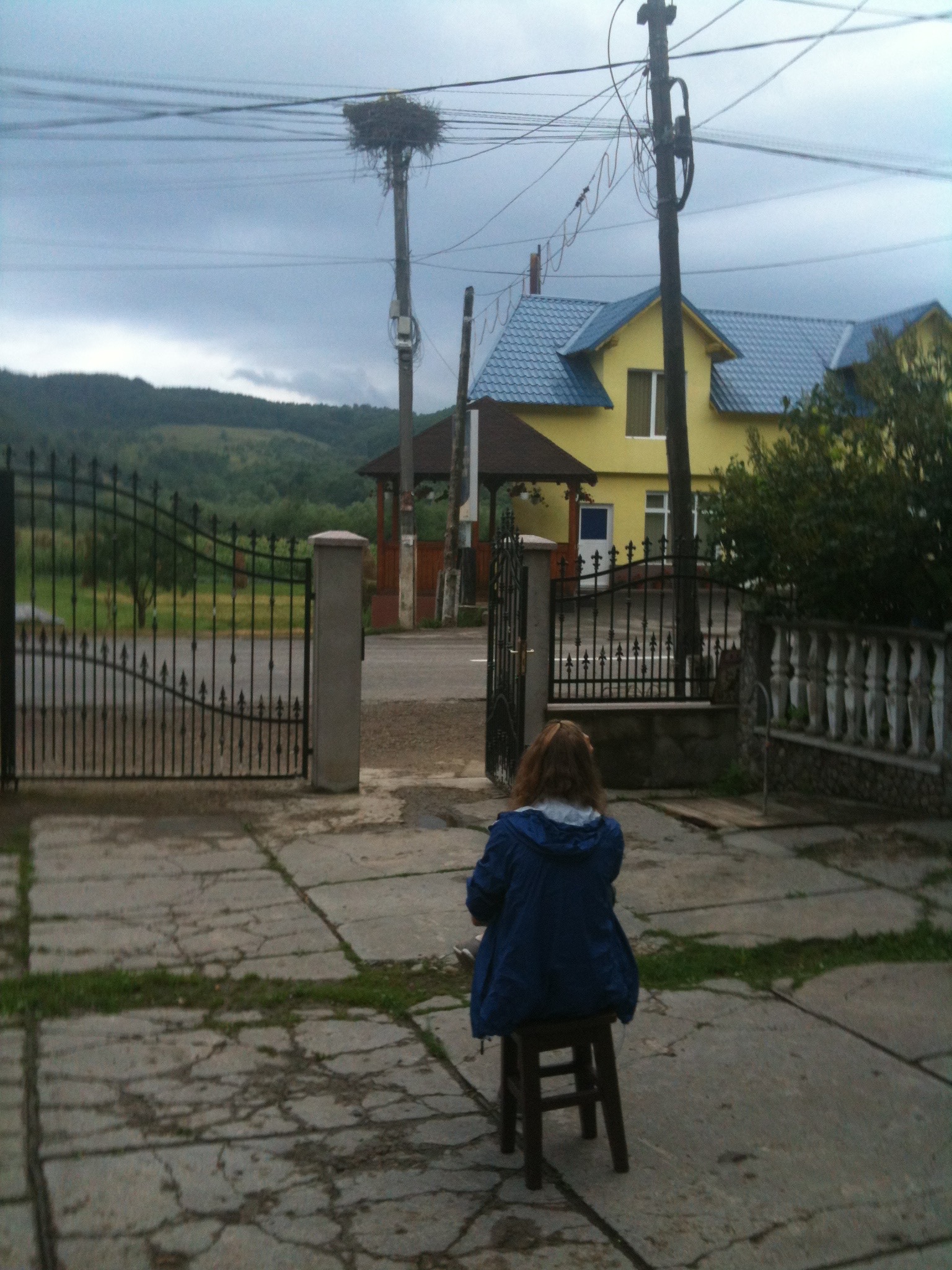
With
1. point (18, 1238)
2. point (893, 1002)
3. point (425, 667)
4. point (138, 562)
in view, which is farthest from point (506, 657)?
point (425, 667)

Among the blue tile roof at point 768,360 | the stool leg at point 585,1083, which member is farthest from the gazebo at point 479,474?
the stool leg at point 585,1083

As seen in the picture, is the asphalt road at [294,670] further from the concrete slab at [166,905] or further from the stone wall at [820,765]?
the stone wall at [820,765]

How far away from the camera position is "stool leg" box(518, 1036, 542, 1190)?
3729 millimetres

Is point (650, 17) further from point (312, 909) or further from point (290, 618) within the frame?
point (312, 909)

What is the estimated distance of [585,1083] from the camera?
403 cm

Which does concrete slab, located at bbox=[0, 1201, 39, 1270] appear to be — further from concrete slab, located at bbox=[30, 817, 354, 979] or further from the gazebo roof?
the gazebo roof

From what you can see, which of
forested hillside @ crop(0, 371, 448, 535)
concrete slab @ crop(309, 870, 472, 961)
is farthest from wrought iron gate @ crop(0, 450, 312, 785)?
concrete slab @ crop(309, 870, 472, 961)

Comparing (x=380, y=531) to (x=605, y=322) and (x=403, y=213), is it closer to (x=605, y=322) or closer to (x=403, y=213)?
(x=403, y=213)

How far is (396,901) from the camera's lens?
266 inches

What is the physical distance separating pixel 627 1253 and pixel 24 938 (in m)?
3.69

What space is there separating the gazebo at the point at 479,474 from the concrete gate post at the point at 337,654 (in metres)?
17.1

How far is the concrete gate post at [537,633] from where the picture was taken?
945 cm

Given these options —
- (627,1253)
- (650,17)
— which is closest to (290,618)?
(627,1253)

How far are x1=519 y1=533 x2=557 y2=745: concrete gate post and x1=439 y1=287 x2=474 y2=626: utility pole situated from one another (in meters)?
16.3
